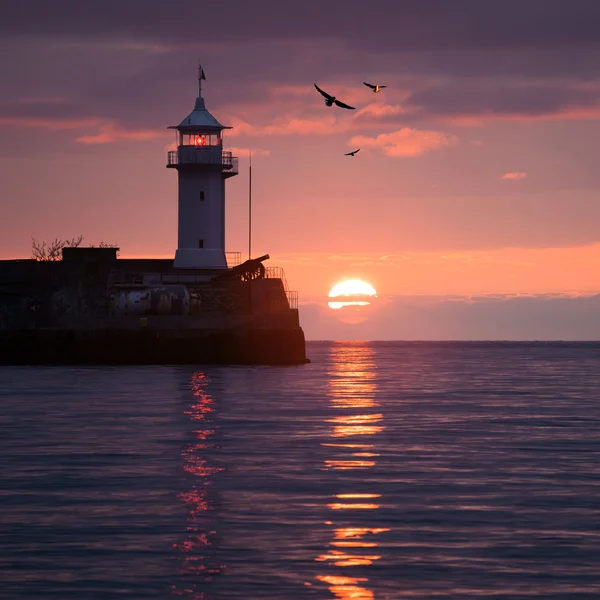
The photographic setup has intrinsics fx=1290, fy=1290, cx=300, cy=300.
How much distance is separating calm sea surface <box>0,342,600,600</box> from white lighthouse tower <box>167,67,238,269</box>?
47079 mm

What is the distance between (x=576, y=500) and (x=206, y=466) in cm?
792

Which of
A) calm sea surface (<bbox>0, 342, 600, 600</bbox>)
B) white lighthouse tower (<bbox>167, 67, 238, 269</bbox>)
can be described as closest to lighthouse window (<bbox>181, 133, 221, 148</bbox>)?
white lighthouse tower (<bbox>167, 67, 238, 269</bbox>)

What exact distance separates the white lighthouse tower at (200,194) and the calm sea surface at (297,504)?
1854 inches

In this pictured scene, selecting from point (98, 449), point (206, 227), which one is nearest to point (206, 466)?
point (98, 449)

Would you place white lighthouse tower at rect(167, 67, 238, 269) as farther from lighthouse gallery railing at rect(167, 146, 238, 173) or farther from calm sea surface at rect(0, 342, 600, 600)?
calm sea surface at rect(0, 342, 600, 600)

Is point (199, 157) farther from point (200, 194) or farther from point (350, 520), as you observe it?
point (350, 520)

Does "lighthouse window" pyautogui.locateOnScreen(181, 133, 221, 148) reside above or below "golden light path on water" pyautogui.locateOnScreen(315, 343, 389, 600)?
above

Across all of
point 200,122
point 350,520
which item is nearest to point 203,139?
point 200,122

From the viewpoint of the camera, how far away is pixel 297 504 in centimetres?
2008

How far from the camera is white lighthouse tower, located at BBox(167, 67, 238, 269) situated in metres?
88.6

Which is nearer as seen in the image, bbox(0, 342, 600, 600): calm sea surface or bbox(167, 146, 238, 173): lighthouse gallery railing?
bbox(0, 342, 600, 600): calm sea surface

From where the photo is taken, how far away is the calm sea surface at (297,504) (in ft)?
48.4

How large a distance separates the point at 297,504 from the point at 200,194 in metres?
70.1

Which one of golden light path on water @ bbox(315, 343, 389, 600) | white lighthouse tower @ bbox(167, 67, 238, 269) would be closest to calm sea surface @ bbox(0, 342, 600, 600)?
golden light path on water @ bbox(315, 343, 389, 600)
